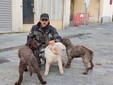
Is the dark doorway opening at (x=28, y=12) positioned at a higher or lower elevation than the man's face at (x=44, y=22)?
higher

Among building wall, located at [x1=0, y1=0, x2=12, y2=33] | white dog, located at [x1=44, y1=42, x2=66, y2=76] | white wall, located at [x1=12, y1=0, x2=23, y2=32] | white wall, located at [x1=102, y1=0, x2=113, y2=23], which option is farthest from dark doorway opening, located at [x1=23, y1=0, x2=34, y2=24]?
white wall, located at [x1=102, y1=0, x2=113, y2=23]

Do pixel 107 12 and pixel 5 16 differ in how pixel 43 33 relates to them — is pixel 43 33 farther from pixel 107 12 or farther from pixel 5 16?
pixel 107 12

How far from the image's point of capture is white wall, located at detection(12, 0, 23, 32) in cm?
1309

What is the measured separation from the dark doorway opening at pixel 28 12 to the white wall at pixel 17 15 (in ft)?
1.09

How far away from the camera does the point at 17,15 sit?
13.2 meters

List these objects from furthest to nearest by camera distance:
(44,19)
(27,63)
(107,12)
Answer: (107,12) < (44,19) < (27,63)

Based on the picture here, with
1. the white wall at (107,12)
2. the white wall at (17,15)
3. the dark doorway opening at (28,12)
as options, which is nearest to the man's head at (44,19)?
the white wall at (17,15)

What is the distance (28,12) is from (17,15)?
825 millimetres

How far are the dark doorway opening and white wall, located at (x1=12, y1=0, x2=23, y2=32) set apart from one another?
33 cm

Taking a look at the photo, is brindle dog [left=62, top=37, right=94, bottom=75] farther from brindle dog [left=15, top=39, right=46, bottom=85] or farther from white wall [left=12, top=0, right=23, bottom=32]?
white wall [left=12, top=0, right=23, bottom=32]

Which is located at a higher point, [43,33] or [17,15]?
[17,15]

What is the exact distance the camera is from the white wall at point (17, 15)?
43.0 ft

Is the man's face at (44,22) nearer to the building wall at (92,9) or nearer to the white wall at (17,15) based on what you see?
the white wall at (17,15)

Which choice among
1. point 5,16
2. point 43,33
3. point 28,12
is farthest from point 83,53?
point 28,12
